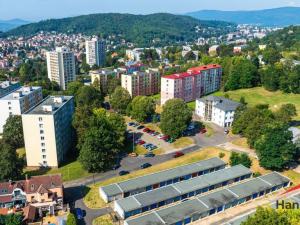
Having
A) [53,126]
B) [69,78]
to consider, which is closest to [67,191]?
[53,126]

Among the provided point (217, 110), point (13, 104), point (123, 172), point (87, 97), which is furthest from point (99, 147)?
point (87, 97)

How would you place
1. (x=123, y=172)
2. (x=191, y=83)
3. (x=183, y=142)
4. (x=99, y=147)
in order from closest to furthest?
(x=123, y=172), (x=99, y=147), (x=183, y=142), (x=191, y=83)

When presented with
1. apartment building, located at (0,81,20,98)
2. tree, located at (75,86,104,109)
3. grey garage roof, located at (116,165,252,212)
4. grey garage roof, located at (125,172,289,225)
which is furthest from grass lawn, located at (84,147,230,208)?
apartment building, located at (0,81,20,98)

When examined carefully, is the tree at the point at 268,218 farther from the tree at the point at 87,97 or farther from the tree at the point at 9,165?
the tree at the point at 87,97

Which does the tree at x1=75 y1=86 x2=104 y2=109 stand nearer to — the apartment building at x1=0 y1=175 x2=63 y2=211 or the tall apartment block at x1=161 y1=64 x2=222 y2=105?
the tall apartment block at x1=161 y1=64 x2=222 y2=105

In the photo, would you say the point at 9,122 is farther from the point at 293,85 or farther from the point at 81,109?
the point at 293,85

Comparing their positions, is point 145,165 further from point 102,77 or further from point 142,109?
point 102,77

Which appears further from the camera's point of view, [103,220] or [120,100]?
[120,100]
